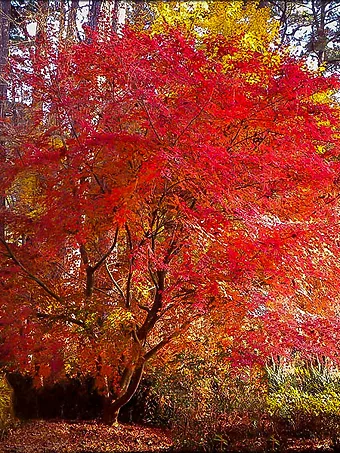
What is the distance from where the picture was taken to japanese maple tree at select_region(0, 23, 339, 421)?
450cm

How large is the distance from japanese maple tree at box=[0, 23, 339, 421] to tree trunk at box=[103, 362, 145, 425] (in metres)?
0.30

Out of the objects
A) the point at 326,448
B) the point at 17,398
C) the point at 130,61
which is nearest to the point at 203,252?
the point at 130,61

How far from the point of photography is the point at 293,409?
20.2 ft

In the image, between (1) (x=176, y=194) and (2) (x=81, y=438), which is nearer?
(1) (x=176, y=194)

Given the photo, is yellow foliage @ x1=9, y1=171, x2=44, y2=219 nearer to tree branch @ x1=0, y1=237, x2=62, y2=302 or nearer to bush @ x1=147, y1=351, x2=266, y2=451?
tree branch @ x1=0, y1=237, x2=62, y2=302

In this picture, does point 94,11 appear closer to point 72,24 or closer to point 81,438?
point 72,24

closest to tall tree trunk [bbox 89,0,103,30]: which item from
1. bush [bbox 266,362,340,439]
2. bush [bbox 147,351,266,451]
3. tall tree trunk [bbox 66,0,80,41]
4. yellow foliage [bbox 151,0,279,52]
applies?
tall tree trunk [bbox 66,0,80,41]

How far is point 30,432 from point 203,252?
3412 millimetres

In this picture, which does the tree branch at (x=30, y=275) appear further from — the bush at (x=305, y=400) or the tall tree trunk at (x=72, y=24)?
the tall tree trunk at (x=72, y=24)

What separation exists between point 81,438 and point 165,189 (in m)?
3.27

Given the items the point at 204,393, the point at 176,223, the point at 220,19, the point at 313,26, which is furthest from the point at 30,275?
the point at 313,26

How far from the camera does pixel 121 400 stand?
20.7 ft

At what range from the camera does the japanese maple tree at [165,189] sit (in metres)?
4.50

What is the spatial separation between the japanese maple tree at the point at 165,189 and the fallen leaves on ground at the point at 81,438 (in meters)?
0.80
